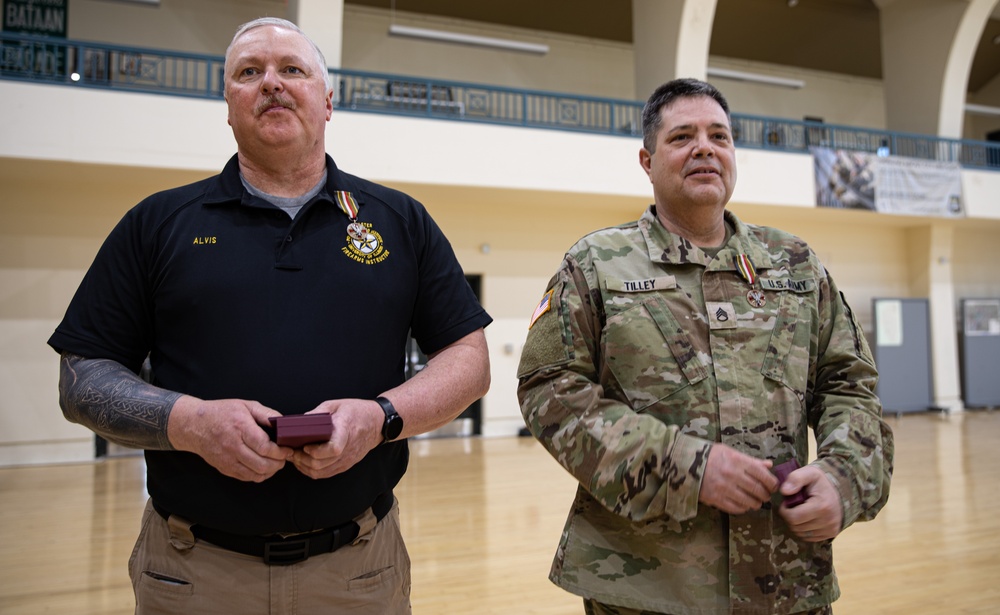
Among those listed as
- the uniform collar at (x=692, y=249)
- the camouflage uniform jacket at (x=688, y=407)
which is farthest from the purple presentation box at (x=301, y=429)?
the uniform collar at (x=692, y=249)

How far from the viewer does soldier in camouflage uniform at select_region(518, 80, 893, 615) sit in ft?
4.31

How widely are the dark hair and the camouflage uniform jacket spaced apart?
0.22m

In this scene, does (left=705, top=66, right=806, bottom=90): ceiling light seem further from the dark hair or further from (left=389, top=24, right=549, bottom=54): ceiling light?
the dark hair

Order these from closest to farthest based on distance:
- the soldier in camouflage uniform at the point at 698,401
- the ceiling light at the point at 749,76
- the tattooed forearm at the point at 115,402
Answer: the tattooed forearm at the point at 115,402, the soldier in camouflage uniform at the point at 698,401, the ceiling light at the point at 749,76

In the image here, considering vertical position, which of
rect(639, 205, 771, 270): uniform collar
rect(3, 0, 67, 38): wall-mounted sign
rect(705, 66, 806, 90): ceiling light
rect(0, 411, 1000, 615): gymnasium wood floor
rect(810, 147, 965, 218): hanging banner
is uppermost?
rect(3, 0, 67, 38): wall-mounted sign

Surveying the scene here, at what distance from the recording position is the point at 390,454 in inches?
54.8

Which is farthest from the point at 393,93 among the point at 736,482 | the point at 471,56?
the point at 736,482

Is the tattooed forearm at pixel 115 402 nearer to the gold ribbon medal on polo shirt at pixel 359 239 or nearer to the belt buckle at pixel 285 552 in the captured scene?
the belt buckle at pixel 285 552

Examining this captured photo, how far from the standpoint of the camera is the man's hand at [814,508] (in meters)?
1.27

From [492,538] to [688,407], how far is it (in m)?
3.22

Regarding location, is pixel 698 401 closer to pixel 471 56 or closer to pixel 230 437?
pixel 230 437

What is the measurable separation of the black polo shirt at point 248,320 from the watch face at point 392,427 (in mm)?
105

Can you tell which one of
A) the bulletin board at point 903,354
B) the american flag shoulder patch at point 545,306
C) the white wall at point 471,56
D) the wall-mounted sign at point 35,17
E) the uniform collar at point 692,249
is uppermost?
the white wall at point 471,56

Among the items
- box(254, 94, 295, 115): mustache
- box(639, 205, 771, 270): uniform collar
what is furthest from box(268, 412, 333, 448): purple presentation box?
box(639, 205, 771, 270): uniform collar
